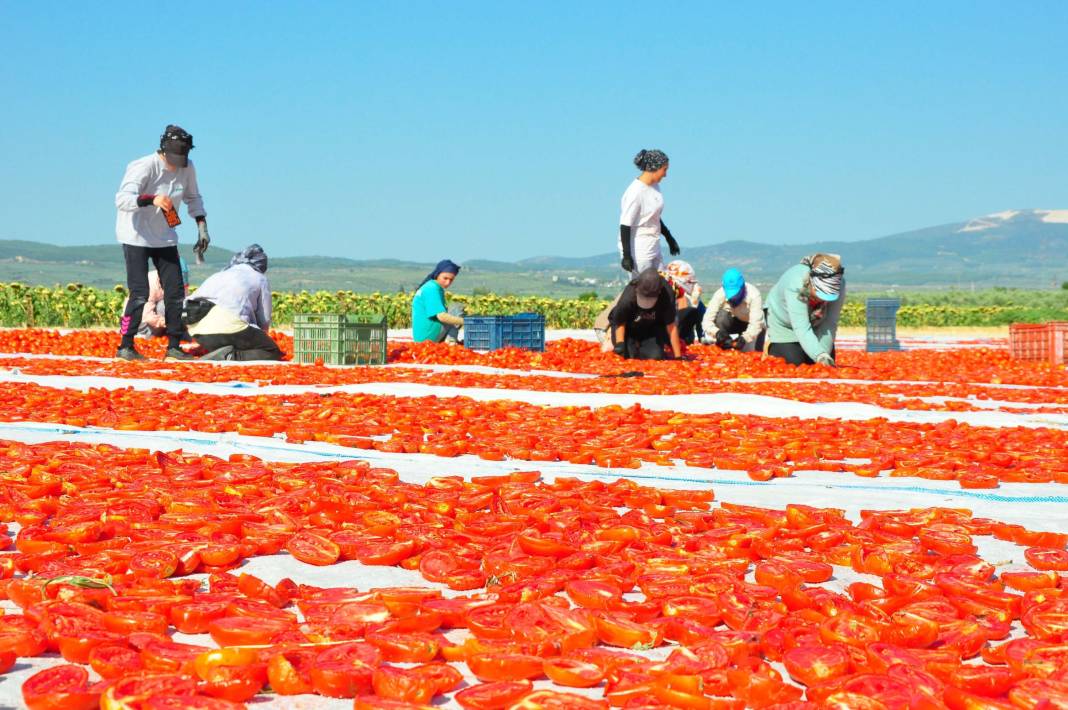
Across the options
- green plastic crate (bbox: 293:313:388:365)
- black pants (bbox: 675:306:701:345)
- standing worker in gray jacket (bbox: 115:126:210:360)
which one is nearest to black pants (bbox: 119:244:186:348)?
standing worker in gray jacket (bbox: 115:126:210:360)

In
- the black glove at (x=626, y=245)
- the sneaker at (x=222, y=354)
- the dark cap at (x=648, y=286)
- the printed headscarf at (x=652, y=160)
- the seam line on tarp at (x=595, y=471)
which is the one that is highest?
the printed headscarf at (x=652, y=160)

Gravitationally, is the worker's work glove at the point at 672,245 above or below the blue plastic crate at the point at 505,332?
above

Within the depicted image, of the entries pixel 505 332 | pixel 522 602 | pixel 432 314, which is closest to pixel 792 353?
pixel 505 332

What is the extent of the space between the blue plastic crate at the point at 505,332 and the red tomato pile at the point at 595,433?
288 inches

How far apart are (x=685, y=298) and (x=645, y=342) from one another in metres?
1.82

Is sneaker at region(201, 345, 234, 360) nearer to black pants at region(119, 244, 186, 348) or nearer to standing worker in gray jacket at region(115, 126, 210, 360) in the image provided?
Answer: standing worker in gray jacket at region(115, 126, 210, 360)

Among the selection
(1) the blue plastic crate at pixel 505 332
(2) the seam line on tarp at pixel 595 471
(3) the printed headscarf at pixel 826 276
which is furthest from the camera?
(1) the blue plastic crate at pixel 505 332

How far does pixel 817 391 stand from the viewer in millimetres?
8836

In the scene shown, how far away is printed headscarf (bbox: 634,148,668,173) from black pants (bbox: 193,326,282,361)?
4.80 metres

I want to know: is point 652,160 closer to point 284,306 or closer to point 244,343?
point 244,343

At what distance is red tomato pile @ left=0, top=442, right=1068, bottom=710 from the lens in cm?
212

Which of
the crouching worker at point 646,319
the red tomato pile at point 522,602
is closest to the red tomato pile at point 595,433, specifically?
the red tomato pile at point 522,602

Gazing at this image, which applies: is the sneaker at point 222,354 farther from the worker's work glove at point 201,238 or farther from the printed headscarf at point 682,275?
the printed headscarf at point 682,275

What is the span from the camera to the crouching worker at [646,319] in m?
12.7
